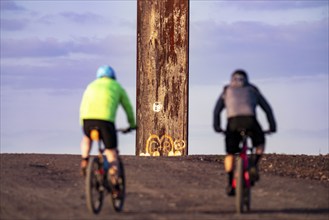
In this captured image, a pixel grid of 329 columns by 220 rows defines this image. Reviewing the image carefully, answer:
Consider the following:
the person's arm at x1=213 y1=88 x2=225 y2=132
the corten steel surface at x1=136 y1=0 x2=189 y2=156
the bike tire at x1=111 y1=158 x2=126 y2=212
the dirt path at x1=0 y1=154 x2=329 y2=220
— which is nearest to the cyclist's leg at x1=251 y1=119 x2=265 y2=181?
the person's arm at x1=213 y1=88 x2=225 y2=132

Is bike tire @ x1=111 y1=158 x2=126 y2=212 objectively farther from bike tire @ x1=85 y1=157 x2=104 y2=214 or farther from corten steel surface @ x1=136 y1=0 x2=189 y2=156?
corten steel surface @ x1=136 y1=0 x2=189 y2=156

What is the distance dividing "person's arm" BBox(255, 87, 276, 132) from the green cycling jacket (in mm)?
1799

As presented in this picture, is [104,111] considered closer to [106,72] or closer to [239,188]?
[106,72]

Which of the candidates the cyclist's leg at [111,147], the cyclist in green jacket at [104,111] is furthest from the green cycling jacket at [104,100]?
the cyclist's leg at [111,147]

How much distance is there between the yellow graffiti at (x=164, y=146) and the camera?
75.9 feet

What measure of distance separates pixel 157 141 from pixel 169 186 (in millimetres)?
7847

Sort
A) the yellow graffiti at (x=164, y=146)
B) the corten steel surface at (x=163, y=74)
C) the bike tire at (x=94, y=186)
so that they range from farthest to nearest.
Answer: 1. the yellow graffiti at (x=164, y=146)
2. the corten steel surface at (x=163, y=74)
3. the bike tire at (x=94, y=186)

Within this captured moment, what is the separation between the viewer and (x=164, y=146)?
23188 mm

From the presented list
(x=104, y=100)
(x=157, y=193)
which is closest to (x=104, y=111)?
(x=104, y=100)

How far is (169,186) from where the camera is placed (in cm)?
1534

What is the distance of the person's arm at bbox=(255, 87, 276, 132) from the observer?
42.1ft

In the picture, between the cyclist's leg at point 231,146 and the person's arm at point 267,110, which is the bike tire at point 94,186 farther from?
the person's arm at point 267,110

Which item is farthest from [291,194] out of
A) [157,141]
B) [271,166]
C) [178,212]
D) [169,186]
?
[157,141]

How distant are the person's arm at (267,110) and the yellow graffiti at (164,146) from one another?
1027 cm
